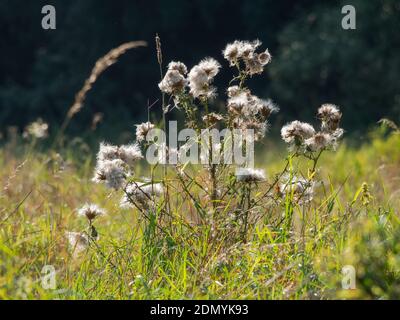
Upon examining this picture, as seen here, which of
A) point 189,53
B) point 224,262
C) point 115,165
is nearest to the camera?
point 224,262

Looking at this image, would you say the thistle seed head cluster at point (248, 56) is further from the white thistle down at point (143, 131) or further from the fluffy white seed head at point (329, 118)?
the white thistle down at point (143, 131)

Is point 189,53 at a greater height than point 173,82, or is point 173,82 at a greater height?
point 189,53

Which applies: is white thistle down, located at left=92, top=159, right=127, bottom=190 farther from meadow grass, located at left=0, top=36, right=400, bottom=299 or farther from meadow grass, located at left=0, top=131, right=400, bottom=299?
meadow grass, located at left=0, top=131, right=400, bottom=299

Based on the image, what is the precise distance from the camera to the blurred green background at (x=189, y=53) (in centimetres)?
1305

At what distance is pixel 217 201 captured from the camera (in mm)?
3127

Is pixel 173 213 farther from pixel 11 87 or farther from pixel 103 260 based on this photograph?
pixel 11 87

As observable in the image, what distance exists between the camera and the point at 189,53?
1544cm

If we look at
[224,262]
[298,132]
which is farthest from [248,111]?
[224,262]

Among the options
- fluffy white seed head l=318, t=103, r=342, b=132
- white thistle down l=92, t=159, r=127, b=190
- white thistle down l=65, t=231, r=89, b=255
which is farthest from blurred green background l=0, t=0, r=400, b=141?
white thistle down l=92, t=159, r=127, b=190

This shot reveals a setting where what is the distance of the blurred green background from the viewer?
13.1 m

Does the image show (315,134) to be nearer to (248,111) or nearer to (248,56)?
(248,111)
